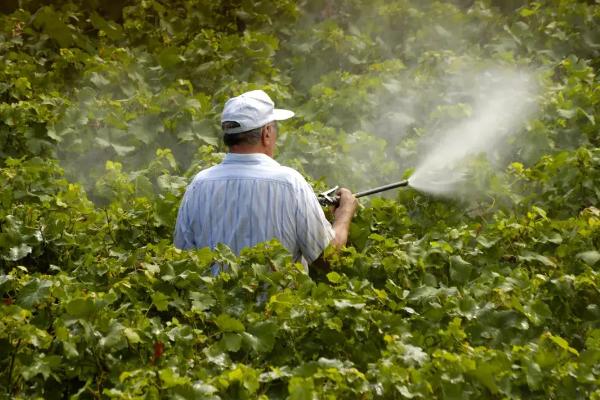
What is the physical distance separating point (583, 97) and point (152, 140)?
273cm

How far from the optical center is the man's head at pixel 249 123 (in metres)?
4.21

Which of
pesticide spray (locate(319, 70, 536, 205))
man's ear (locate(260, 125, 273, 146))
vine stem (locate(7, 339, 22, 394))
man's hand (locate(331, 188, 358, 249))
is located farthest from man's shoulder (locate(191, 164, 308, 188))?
vine stem (locate(7, 339, 22, 394))

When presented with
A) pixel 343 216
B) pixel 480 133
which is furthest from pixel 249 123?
pixel 480 133

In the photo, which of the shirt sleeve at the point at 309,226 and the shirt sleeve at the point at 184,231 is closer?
the shirt sleeve at the point at 309,226

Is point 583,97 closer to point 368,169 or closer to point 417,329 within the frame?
point 368,169

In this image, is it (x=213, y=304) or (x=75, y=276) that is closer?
(x=213, y=304)

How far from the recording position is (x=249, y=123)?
4215 mm

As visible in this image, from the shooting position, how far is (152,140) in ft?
20.6

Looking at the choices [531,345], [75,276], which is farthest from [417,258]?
[75,276]

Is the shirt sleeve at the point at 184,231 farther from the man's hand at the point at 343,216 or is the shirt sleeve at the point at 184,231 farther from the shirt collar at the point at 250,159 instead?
the man's hand at the point at 343,216

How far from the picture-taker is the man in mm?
4195

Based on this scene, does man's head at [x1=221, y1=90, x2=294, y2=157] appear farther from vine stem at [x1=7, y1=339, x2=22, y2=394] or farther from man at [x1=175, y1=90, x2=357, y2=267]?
vine stem at [x1=7, y1=339, x2=22, y2=394]

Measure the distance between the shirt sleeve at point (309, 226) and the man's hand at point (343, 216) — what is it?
0.11m

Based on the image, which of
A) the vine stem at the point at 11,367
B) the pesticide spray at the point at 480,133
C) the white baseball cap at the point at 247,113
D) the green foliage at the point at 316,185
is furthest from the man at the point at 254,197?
the vine stem at the point at 11,367
